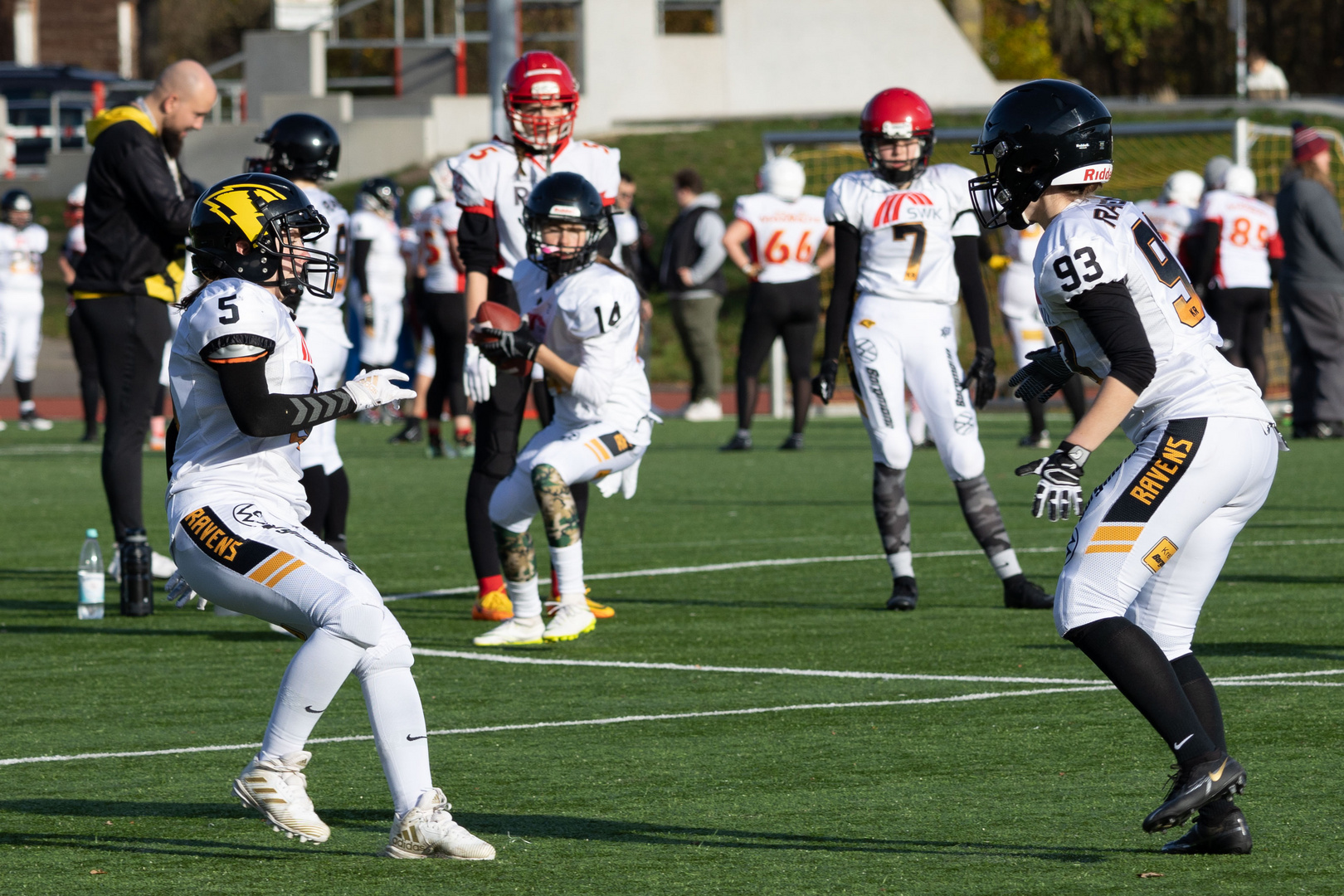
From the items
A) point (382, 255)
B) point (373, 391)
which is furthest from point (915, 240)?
point (382, 255)

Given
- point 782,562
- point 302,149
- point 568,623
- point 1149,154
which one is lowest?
point 782,562

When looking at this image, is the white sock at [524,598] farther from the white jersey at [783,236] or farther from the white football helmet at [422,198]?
the white football helmet at [422,198]

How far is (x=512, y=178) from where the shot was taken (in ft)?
28.1

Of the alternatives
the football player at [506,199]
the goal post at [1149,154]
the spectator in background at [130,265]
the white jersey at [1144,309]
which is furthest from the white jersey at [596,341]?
the goal post at [1149,154]

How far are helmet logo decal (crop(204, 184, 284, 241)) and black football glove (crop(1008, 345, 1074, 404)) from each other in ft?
6.47

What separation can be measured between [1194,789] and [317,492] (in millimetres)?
4979

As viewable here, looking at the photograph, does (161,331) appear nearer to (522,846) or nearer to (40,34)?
(522,846)

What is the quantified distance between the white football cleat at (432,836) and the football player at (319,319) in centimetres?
393

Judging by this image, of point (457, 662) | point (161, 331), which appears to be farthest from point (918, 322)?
point (161, 331)

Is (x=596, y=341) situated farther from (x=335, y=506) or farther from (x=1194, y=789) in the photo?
(x=1194, y=789)

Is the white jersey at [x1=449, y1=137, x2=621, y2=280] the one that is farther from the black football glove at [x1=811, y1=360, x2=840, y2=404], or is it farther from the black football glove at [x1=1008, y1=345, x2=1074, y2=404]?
the black football glove at [x1=1008, y1=345, x2=1074, y2=404]

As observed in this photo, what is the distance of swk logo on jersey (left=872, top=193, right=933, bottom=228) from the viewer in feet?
29.5

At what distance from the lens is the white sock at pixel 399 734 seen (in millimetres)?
4746

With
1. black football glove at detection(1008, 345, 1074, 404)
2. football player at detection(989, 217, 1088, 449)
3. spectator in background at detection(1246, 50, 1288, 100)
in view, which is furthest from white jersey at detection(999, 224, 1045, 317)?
spectator in background at detection(1246, 50, 1288, 100)
